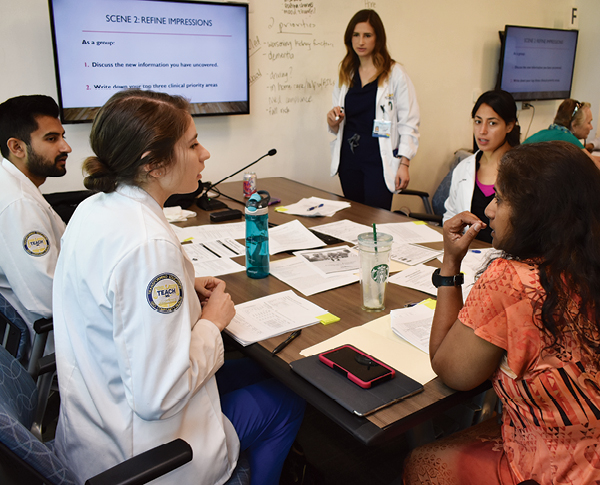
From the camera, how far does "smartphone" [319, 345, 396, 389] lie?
104cm

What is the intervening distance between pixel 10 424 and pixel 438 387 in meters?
0.80

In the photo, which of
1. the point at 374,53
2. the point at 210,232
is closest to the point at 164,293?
the point at 210,232

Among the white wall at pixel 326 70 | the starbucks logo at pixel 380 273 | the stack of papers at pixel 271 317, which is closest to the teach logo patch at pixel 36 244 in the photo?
the stack of papers at pixel 271 317

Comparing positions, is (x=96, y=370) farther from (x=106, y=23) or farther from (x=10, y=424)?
(x=106, y=23)

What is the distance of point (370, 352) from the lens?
3.91 ft

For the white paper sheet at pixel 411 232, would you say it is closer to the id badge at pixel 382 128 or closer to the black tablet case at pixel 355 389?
the black tablet case at pixel 355 389

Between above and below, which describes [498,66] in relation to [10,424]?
above

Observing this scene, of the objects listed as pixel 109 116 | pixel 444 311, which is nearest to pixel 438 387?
pixel 444 311

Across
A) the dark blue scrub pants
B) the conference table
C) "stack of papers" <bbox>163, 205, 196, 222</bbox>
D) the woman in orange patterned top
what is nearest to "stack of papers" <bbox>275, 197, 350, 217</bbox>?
the conference table

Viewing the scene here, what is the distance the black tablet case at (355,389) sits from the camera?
38.6 inches

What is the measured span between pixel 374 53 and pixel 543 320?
264cm

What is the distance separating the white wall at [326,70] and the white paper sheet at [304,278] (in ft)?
6.21

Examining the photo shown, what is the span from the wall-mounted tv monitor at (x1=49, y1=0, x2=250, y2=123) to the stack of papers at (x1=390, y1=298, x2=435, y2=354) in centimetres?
168

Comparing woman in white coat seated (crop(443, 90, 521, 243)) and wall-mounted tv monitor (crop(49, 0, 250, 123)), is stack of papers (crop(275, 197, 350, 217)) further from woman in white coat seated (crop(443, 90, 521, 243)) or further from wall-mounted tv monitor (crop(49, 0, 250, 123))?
wall-mounted tv monitor (crop(49, 0, 250, 123))
